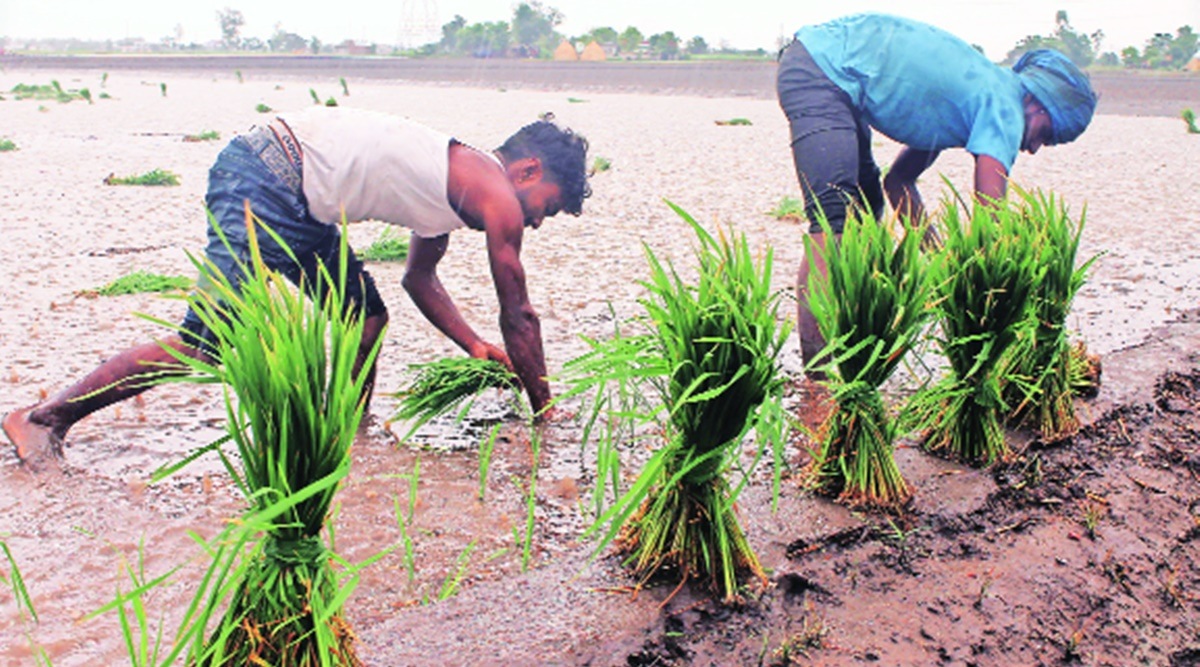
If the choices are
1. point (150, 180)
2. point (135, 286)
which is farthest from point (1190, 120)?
point (135, 286)

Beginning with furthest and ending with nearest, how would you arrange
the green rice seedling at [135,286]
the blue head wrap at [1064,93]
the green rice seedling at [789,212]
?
the green rice seedling at [789,212] → the green rice seedling at [135,286] → the blue head wrap at [1064,93]

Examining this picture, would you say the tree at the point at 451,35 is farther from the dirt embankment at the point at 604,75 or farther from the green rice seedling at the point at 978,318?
the green rice seedling at the point at 978,318

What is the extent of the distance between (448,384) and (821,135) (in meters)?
1.58

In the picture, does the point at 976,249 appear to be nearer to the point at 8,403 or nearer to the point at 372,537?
the point at 372,537

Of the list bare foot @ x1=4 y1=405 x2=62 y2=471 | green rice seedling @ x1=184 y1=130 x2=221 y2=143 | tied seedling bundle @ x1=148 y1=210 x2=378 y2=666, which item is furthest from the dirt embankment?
tied seedling bundle @ x1=148 y1=210 x2=378 y2=666

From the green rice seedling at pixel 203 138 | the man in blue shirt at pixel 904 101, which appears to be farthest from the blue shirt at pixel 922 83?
the green rice seedling at pixel 203 138

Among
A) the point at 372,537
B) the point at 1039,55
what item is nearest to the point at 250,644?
the point at 372,537

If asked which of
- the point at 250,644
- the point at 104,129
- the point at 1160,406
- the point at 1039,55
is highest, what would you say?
the point at 1039,55

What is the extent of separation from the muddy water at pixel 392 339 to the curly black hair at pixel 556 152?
0.98 feet

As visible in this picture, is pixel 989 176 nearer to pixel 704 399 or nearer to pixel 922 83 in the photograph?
pixel 922 83

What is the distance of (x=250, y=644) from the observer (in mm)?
1837

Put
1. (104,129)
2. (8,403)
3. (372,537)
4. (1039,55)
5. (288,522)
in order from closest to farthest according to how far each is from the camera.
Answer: (288,522) → (372,537) → (8,403) → (1039,55) → (104,129)

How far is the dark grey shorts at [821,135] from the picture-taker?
3.92 m

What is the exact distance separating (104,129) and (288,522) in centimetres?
1461
